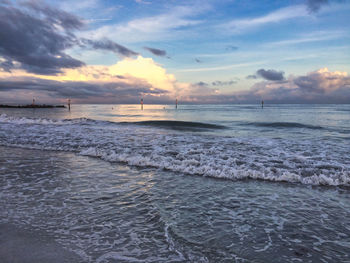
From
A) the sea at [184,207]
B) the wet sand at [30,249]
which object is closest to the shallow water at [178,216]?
the sea at [184,207]

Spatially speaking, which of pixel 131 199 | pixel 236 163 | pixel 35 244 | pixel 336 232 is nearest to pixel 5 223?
pixel 35 244

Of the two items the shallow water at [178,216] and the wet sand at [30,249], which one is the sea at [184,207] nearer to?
the shallow water at [178,216]

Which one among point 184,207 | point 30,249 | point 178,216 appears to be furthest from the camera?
point 184,207

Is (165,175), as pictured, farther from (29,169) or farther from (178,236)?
(29,169)

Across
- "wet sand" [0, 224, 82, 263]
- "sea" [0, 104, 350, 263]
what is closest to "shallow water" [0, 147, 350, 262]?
"sea" [0, 104, 350, 263]

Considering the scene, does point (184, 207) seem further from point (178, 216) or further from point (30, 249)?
point (30, 249)

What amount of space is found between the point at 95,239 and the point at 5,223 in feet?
6.16

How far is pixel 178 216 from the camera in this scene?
4598mm

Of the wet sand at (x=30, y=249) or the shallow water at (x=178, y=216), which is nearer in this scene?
the wet sand at (x=30, y=249)

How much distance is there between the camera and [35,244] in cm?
351

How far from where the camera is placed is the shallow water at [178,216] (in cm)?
348

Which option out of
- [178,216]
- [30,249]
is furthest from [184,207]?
[30,249]

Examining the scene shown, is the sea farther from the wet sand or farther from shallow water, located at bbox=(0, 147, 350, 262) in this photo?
the wet sand

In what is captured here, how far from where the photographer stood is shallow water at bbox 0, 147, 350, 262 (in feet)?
11.4
